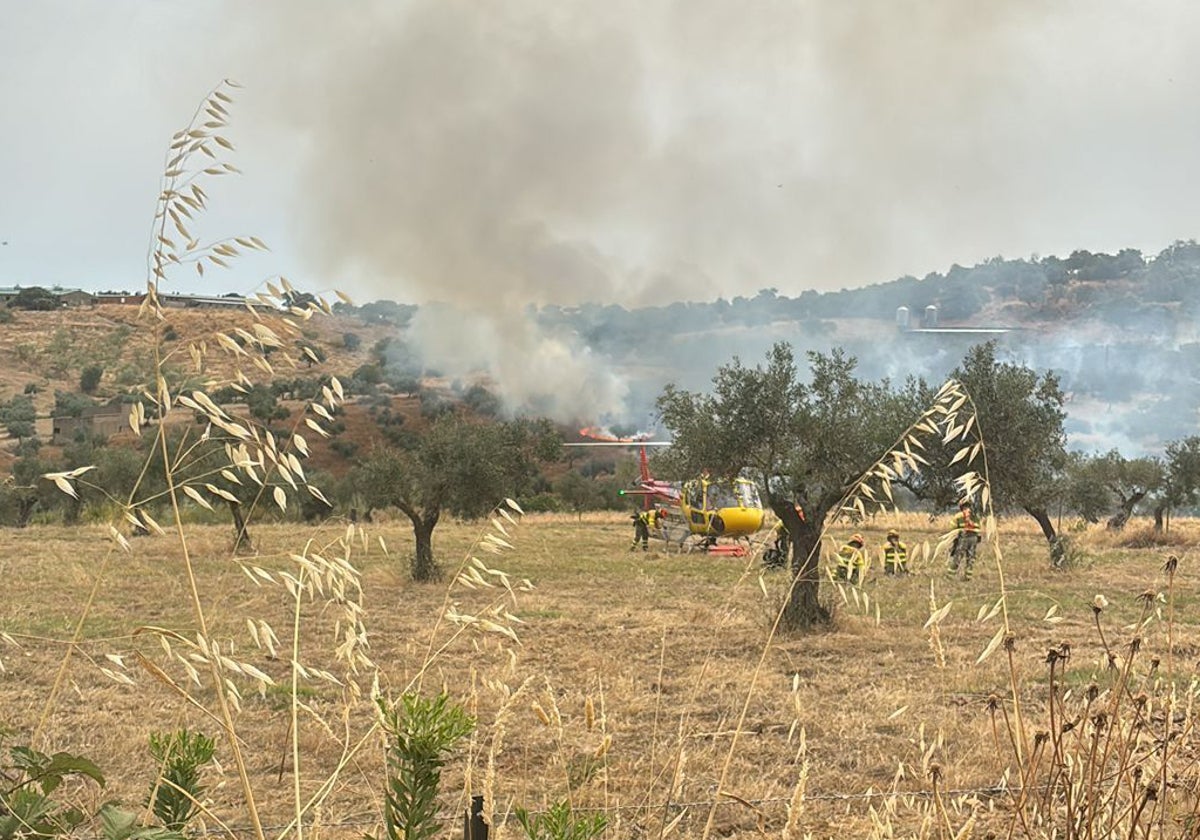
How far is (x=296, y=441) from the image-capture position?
6.47 feet

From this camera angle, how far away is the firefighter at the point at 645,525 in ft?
97.2

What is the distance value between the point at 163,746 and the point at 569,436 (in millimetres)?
78372

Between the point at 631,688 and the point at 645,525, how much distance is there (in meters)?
20.6

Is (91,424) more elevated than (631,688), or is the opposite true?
(91,424)

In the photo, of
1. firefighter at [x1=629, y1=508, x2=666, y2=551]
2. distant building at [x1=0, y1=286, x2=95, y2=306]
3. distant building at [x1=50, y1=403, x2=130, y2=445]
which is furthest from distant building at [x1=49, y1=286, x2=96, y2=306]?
firefighter at [x1=629, y1=508, x2=666, y2=551]

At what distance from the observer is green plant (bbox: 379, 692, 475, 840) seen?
4.51ft

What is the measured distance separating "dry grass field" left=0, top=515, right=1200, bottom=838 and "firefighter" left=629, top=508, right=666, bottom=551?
822 centimetres

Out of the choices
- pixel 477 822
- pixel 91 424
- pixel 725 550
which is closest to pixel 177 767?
pixel 477 822

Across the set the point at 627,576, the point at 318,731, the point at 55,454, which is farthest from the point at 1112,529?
the point at 55,454

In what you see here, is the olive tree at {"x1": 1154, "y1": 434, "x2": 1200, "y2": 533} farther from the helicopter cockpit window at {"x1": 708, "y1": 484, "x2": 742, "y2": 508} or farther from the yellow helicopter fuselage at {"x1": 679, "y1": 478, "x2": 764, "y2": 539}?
the helicopter cockpit window at {"x1": 708, "y1": 484, "x2": 742, "y2": 508}

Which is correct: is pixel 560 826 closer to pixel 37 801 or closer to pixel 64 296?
pixel 37 801

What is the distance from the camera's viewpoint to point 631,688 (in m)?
9.51

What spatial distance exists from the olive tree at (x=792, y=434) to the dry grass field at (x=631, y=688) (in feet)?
4.25

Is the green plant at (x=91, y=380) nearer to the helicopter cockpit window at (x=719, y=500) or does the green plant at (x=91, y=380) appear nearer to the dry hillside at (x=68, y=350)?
the dry hillside at (x=68, y=350)
